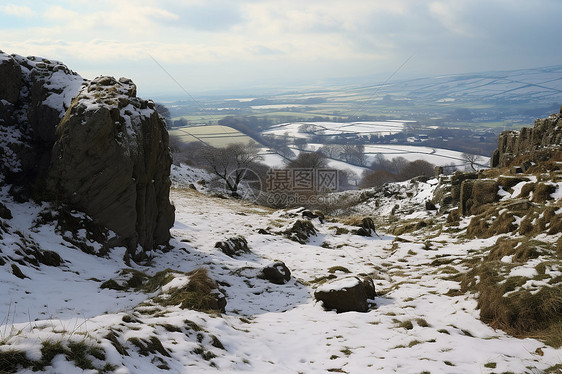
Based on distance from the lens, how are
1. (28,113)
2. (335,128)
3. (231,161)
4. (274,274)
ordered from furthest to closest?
(335,128) < (231,161) < (28,113) < (274,274)

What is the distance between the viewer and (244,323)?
8070 mm

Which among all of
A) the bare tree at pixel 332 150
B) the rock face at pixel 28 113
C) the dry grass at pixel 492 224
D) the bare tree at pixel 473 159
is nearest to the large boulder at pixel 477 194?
the dry grass at pixel 492 224

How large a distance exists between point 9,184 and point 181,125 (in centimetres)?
7838

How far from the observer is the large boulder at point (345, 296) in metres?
9.48

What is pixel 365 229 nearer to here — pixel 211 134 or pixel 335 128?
pixel 211 134

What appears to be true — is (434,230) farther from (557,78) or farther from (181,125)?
(557,78)

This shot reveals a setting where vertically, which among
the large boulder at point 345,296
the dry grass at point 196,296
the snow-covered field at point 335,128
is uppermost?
the snow-covered field at point 335,128

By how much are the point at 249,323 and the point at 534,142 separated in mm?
35767

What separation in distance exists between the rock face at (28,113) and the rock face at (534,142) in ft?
100.0

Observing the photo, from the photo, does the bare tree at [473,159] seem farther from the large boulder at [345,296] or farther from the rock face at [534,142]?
the large boulder at [345,296]

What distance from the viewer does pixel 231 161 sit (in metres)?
43.9

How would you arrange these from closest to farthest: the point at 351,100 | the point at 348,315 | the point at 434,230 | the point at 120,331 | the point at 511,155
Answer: the point at 120,331 → the point at 348,315 → the point at 434,230 → the point at 511,155 → the point at 351,100

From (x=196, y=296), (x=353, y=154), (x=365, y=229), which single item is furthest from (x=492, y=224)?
(x=353, y=154)

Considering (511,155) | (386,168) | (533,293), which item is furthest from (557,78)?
(533,293)
